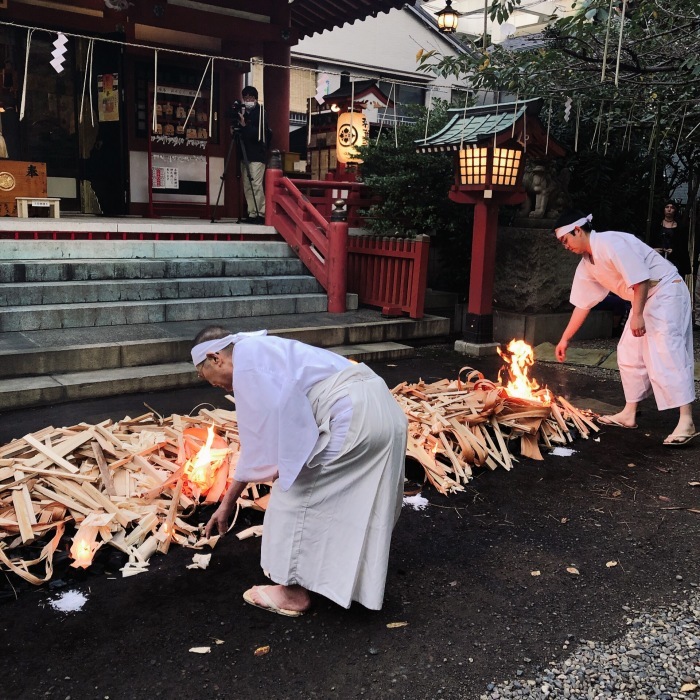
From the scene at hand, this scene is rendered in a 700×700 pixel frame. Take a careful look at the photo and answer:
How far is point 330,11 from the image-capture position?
45.8 feet

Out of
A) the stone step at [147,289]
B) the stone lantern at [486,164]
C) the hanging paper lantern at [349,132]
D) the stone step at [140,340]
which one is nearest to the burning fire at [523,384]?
the stone step at [140,340]

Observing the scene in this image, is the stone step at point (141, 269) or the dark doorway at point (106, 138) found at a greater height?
the dark doorway at point (106, 138)

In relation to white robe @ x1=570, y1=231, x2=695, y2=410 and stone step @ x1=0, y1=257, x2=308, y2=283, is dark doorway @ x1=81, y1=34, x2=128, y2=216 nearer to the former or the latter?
stone step @ x1=0, y1=257, x2=308, y2=283

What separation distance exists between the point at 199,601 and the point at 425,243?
7357 millimetres

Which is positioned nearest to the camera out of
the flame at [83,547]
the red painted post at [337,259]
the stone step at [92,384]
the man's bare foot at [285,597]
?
the man's bare foot at [285,597]

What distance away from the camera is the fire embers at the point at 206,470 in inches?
174

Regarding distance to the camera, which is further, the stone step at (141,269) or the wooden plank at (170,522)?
the stone step at (141,269)

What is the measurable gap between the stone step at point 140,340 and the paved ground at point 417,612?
387cm

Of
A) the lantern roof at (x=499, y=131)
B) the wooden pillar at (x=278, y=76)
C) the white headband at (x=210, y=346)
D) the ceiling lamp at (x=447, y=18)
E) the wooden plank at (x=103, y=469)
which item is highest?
the ceiling lamp at (x=447, y=18)

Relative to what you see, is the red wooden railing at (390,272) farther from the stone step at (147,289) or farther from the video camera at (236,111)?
the video camera at (236,111)

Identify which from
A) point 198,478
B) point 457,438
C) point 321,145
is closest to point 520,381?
point 457,438

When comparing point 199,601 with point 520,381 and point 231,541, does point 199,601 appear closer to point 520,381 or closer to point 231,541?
point 231,541

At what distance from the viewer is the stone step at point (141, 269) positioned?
8.92m

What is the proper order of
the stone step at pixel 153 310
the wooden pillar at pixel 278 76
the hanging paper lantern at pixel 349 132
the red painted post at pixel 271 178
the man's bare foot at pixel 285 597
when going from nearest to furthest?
the man's bare foot at pixel 285 597, the stone step at pixel 153 310, the red painted post at pixel 271 178, the wooden pillar at pixel 278 76, the hanging paper lantern at pixel 349 132
